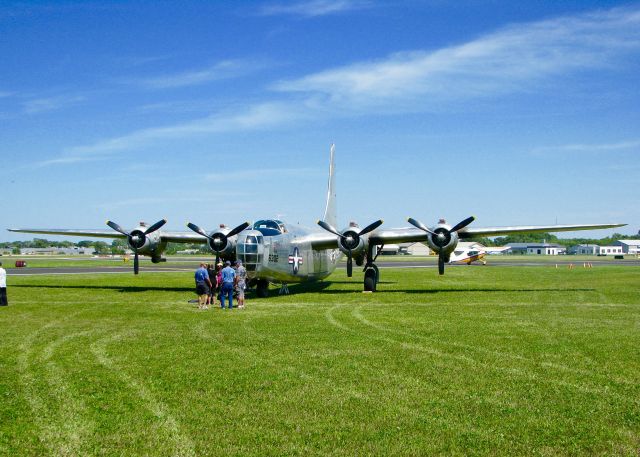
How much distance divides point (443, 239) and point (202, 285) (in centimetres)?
1277

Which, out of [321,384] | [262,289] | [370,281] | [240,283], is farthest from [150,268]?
[321,384]

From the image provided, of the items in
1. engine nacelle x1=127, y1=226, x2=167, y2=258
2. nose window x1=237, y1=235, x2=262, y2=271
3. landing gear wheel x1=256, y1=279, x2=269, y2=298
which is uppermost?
engine nacelle x1=127, y1=226, x2=167, y2=258

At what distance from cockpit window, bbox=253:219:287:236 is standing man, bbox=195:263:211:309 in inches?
174

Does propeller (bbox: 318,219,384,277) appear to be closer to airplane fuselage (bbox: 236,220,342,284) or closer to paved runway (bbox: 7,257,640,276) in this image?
airplane fuselage (bbox: 236,220,342,284)

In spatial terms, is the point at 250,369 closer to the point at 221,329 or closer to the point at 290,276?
the point at 221,329

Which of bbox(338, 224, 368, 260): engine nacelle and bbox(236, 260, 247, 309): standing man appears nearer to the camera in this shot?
bbox(236, 260, 247, 309): standing man

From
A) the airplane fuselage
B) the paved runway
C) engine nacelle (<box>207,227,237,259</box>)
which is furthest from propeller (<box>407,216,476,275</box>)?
the paved runway

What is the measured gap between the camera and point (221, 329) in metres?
17.7

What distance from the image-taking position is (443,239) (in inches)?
1190

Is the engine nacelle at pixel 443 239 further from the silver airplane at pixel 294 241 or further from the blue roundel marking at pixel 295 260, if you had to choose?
the blue roundel marking at pixel 295 260

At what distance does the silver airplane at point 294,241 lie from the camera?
2752cm

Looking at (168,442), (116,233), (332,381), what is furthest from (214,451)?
(116,233)

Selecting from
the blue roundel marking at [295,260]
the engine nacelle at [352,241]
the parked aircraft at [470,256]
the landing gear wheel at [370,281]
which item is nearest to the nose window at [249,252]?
the blue roundel marking at [295,260]

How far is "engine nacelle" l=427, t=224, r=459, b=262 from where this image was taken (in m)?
30.2
